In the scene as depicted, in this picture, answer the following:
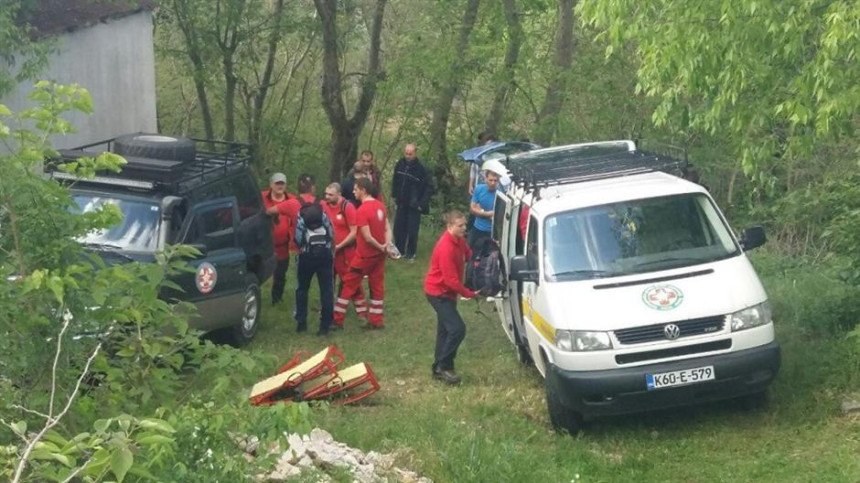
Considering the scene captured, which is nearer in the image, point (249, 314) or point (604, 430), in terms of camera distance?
point (604, 430)

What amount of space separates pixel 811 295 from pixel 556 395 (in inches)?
160

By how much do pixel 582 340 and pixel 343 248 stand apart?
17.0 feet

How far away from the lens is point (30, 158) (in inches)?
215

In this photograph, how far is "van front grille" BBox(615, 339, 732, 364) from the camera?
8.41m

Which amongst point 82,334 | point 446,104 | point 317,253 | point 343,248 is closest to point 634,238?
point 317,253

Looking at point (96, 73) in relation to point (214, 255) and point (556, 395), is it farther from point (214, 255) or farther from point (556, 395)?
point (556, 395)

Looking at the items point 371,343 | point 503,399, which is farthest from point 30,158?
point 371,343

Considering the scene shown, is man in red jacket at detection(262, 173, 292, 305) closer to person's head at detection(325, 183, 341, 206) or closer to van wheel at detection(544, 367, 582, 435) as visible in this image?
person's head at detection(325, 183, 341, 206)

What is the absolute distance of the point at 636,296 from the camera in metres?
8.60

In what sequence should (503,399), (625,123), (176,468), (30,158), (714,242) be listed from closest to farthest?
(176,468)
(30,158)
(714,242)
(503,399)
(625,123)

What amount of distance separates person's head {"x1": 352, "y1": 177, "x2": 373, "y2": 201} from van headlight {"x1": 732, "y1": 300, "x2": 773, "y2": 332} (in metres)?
5.39

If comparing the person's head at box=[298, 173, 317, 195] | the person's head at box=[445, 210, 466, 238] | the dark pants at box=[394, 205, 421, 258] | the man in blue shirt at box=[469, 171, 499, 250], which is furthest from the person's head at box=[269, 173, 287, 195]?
the person's head at box=[445, 210, 466, 238]

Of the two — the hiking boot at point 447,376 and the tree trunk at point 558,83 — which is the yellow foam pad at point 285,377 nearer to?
the hiking boot at point 447,376

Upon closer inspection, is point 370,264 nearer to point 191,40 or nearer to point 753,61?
point 753,61
